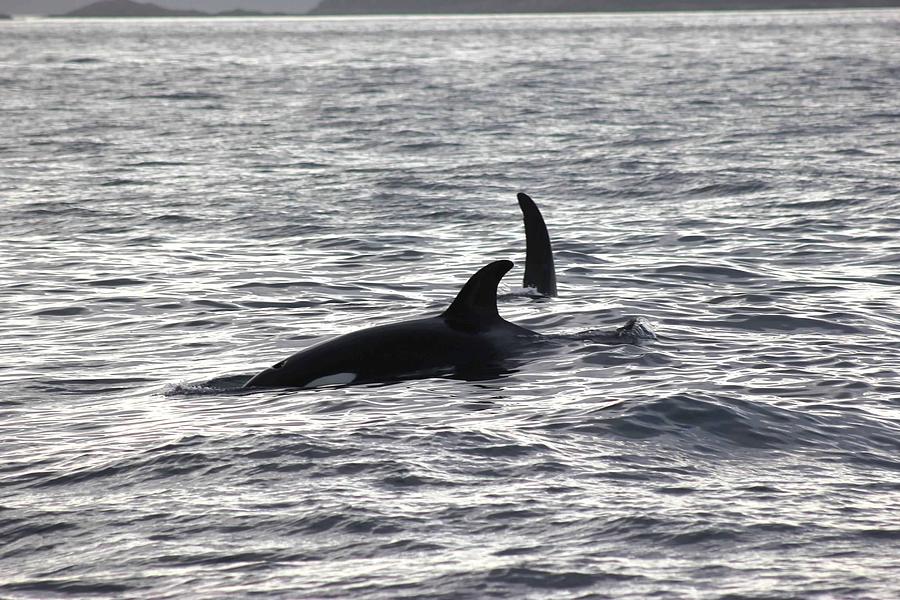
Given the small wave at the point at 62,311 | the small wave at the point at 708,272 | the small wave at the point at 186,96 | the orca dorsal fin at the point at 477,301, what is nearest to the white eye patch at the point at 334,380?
the orca dorsal fin at the point at 477,301

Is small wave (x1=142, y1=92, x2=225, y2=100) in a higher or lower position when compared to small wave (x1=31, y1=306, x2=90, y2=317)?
higher

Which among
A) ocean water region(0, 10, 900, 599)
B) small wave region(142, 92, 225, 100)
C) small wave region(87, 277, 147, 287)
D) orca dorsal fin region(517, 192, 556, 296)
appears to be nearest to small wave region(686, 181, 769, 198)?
ocean water region(0, 10, 900, 599)

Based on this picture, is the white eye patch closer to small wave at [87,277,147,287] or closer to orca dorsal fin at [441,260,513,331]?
orca dorsal fin at [441,260,513,331]

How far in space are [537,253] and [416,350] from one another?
4146 millimetres

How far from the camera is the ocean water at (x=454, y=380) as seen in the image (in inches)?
308

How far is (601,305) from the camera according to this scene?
50.6ft

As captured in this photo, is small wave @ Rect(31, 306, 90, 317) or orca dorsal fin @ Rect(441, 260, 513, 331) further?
small wave @ Rect(31, 306, 90, 317)

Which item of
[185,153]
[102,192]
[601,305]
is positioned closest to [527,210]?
[601,305]

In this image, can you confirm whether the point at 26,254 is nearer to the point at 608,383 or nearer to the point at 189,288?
the point at 189,288

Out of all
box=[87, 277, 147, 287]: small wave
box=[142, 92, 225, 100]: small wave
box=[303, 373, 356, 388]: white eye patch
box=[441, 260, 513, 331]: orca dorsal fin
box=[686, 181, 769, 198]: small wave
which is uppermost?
box=[441, 260, 513, 331]: orca dorsal fin

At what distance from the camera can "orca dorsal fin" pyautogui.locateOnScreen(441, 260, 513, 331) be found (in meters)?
12.0

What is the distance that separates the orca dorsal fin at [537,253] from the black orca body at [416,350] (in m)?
2.81

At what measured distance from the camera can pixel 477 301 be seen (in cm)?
1218

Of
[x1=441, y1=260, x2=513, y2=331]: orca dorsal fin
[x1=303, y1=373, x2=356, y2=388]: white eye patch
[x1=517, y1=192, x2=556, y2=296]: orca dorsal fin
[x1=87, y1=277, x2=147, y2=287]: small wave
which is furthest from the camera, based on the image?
[x1=87, y1=277, x2=147, y2=287]: small wave
